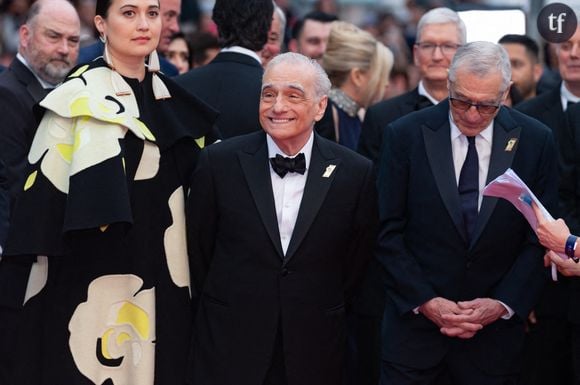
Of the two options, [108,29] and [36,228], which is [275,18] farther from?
[36,228]

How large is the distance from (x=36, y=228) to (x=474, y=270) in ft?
6.81

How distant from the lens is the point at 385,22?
16.9 m

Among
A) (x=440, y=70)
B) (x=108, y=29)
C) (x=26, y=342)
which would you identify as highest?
(x=108, y=29)

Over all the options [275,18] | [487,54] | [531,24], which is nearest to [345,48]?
[275,18]

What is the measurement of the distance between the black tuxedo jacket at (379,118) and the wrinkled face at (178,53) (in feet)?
8.67

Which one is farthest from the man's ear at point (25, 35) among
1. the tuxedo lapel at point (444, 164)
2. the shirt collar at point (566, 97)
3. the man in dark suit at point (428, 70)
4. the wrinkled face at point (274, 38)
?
the shirt collar at point (566, 97)

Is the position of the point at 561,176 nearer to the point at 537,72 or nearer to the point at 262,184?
the point at 262,184

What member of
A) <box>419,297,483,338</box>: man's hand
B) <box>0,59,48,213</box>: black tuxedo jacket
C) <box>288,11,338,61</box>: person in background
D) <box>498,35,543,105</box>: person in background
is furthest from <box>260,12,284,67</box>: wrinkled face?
<box>419,297,483,338</box>: man's hand

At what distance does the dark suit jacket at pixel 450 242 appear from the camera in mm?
5516

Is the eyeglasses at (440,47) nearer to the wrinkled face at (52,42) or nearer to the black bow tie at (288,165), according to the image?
the black bow tie at (288,165)

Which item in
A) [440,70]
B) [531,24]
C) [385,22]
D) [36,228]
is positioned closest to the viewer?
[36,228]

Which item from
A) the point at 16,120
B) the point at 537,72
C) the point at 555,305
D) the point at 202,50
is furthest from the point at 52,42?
the point at 537,72

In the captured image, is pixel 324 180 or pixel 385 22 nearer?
pixel 324 180

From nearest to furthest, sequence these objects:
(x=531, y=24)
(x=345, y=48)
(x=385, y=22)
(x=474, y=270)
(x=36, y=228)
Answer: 1. (x=36, y=228)
2. (x=474, y=270)
3. (x=345, y=48)
4. (x=531, y=24)
5. (x=385, y=22)
